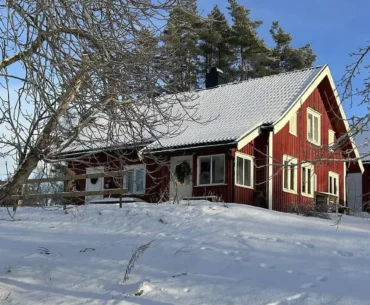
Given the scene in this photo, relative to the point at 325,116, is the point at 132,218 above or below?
below

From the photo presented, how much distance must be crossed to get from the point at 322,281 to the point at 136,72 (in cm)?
368

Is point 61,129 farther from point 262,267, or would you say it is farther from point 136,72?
point 262,267

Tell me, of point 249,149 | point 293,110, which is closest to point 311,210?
point 249,149

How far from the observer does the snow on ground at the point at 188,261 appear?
6512mm

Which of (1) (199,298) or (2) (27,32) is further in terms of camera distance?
(1) (199,298)

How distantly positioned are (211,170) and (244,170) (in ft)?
3.98

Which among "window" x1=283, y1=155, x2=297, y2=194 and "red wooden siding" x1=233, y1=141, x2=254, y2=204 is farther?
"window" x1=283, y1=155, x2=297, y2=194

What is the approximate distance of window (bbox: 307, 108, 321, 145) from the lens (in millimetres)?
22277

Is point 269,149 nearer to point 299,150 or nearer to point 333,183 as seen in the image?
point 299,150

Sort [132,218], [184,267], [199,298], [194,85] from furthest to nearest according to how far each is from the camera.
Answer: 1. [194,85]
2. [132,218]
3. [184,267]
4. [199,298]

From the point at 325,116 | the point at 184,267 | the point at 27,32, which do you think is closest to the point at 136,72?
the point at 27,32

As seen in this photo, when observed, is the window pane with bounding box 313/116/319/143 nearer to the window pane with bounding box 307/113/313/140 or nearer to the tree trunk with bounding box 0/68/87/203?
the window pane with bounding box 307/113/313/140

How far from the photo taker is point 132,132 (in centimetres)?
805

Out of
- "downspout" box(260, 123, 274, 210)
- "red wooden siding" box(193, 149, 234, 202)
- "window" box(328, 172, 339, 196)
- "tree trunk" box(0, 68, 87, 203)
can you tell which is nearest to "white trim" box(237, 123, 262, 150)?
"downspout" box(260, 123, 274, 210)
